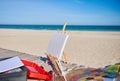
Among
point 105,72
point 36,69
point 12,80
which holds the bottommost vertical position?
point 12,80

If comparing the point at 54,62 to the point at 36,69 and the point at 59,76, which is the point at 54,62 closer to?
the point at 59,76

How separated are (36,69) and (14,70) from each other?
1220mm

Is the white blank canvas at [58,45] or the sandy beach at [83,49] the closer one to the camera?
the white blank canvas at [58,45]

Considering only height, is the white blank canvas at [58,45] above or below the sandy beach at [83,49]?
below

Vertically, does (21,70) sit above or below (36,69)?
below

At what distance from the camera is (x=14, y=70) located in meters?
2.99

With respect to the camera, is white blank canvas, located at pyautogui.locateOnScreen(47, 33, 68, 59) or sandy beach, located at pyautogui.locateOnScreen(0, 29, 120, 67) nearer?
white blank canvas, located at pyautogui.locateOnScreen(47, 33, 68, 59)

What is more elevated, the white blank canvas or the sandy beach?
the sandy beach

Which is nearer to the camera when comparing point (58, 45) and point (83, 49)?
point (58, 45)

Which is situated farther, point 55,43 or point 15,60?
point 55,43

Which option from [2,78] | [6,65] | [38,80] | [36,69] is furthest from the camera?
[36,69]

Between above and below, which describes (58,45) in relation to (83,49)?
below

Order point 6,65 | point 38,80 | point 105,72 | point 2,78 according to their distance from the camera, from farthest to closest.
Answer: point 38,80, point 105,72, point 6,65, point 2,78

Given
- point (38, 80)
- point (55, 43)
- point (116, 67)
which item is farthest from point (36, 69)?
point (116, 67)
